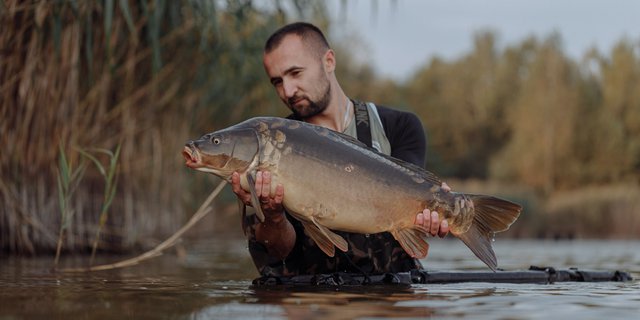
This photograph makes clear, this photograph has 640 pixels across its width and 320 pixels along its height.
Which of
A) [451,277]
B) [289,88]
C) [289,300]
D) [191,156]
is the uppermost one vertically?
[289,88]

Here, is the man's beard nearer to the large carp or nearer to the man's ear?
the man's ear

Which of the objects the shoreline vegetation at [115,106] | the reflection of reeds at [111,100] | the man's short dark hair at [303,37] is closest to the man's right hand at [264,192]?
the man's short dark hair at [303,37]

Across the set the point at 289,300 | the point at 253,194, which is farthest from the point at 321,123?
the point at 289,300

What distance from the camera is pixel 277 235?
4344 millimetres

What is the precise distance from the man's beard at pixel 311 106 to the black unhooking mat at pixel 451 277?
826 mm

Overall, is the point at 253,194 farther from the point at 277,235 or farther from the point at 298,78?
the point at 298,78

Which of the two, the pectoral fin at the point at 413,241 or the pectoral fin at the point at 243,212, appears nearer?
A: the pectoral fin at the point at 413,241

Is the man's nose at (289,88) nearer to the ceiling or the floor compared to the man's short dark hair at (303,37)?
nearer to the floor

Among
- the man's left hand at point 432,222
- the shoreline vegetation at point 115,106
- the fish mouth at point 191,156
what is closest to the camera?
the fish mouth at point 191,156

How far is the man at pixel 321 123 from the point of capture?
4648mm

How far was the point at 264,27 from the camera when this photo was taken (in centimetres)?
838

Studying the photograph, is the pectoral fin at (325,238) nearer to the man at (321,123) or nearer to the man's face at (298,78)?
the man at (321,123)

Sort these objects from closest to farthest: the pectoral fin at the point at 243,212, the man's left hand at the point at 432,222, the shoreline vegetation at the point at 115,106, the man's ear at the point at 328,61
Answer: the man's left hand at the point at 432,222 < the pectoral fin at the point at 243,212 < the man's ear at the point at 328,61 < the shoreline vegetation at the point at 115,106

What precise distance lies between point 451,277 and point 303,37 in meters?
1.42
